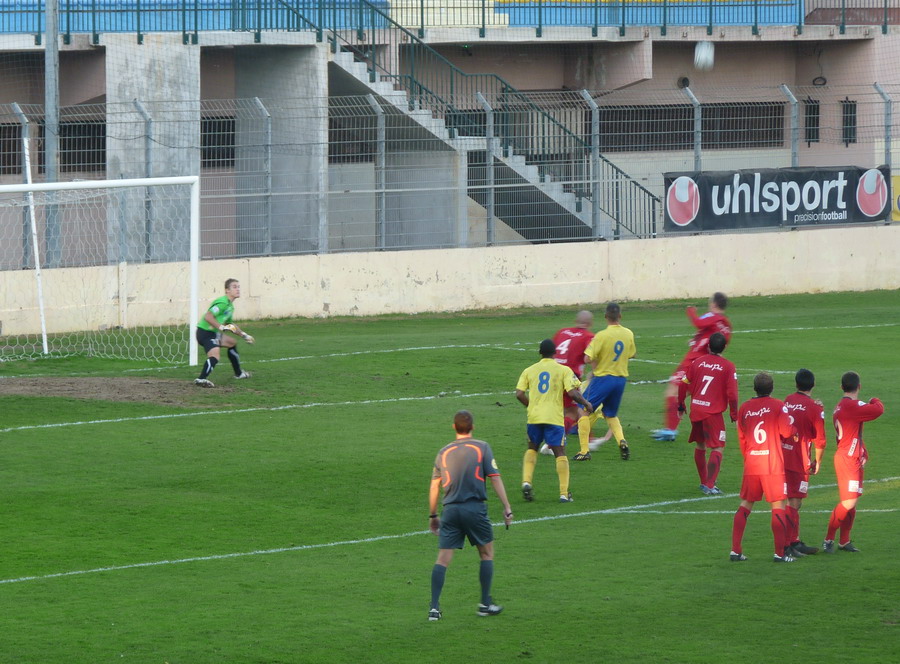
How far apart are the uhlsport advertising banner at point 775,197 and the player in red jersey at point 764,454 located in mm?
19816

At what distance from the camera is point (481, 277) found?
28.2 m

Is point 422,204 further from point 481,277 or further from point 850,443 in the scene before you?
point 850,443

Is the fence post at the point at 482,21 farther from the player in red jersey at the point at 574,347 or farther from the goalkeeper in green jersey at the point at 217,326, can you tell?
the player in red jersey at the point at 574,347

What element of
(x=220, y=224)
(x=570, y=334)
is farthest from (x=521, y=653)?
(x=220, y=224)

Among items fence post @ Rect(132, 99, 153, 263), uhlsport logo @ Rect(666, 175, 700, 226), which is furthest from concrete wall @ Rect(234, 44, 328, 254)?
uhlsport logo @ Rect(666, 175, 700, 226)

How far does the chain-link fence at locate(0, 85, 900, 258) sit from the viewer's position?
26609 millimetres

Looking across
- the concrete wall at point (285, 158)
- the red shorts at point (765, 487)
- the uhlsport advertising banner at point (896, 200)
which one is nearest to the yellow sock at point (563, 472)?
the red shorts at point (765, 487)

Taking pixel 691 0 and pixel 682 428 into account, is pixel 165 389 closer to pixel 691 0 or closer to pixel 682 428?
pixel 682 428

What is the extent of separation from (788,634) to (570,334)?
6.27 m

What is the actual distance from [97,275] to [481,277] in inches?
304

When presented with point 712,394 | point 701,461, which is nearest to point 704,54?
point 701,461

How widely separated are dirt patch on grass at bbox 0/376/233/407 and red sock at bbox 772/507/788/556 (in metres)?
9.16

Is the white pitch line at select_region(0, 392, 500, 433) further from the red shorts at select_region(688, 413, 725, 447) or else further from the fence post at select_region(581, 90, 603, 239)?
the fence post at select_region(581, 90, 603, 239)

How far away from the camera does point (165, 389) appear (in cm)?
1881
